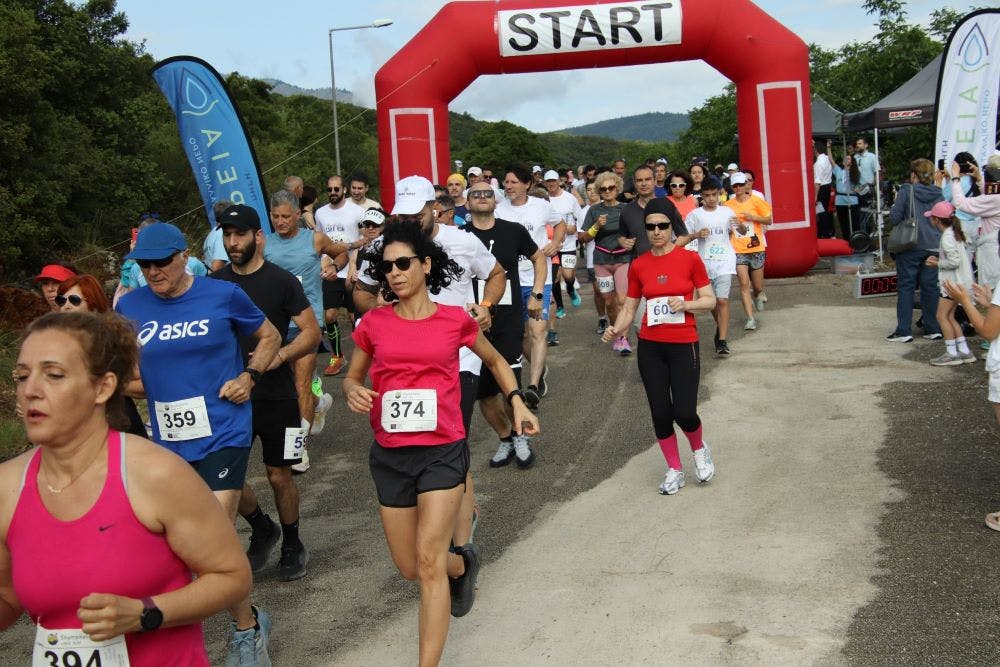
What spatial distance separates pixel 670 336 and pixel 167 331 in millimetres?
3447

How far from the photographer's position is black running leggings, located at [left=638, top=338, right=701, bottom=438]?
23.4 ft

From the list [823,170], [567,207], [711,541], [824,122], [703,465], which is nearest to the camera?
[711,541]

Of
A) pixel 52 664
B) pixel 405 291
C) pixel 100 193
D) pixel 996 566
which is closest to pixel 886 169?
pixel 100 193

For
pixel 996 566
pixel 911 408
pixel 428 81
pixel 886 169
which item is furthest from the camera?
pixel 886 169

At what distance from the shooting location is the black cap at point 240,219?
5836 mm

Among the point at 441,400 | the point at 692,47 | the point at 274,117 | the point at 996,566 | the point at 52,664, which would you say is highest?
the point at 274,117

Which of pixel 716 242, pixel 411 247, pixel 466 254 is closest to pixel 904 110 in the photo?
pixel 716 242

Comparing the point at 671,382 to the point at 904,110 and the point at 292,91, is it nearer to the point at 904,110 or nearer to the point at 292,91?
the point at 904,110

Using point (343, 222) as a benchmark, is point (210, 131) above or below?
above

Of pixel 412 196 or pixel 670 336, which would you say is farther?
pixel 670 336

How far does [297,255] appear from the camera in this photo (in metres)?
9.08

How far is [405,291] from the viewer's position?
4.79 meters

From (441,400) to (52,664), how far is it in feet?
7.62

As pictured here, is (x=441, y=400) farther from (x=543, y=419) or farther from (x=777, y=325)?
(x=777, y=325)
